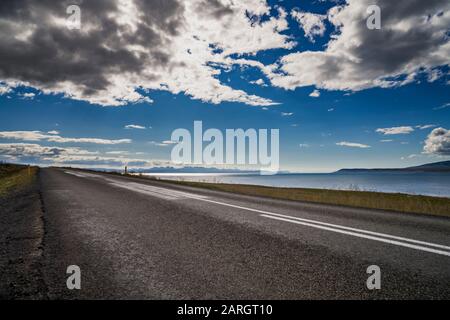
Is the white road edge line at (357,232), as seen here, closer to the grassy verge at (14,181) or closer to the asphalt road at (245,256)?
the asphalt road at (245,256)

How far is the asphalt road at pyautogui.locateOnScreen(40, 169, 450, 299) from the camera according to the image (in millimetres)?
2867

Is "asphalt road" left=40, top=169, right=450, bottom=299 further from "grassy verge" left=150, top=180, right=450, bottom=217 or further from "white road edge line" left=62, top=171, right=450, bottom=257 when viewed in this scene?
"grassy verge" left=150, top=180, right=450, bottom=217

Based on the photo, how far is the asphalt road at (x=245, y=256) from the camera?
2867 millimetres

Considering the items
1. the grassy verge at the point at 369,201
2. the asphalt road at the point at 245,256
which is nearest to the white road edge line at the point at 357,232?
the asphalt road at the point at 245,256

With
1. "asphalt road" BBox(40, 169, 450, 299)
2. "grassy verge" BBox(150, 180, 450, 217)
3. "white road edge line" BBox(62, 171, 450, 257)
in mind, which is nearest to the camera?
"asphalt road" BBox(40, 169, 450, 299)

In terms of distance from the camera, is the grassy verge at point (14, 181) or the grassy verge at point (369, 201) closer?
the grassy verge at point (369, 201)

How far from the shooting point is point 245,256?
398 cm

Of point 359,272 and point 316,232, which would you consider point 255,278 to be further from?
point 316,232

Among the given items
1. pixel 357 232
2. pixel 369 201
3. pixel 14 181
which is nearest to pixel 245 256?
pixel 357 232

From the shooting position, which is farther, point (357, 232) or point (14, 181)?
point (14, 181)

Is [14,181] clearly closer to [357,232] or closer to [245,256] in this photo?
[245,256]

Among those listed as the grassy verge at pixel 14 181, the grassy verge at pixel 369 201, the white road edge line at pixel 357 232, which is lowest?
the grassy verge at pixel 369 201

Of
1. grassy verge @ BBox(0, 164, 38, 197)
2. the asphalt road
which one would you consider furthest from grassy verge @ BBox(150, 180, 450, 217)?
grassy verge @ BBox(0, 164, 38, 197)
